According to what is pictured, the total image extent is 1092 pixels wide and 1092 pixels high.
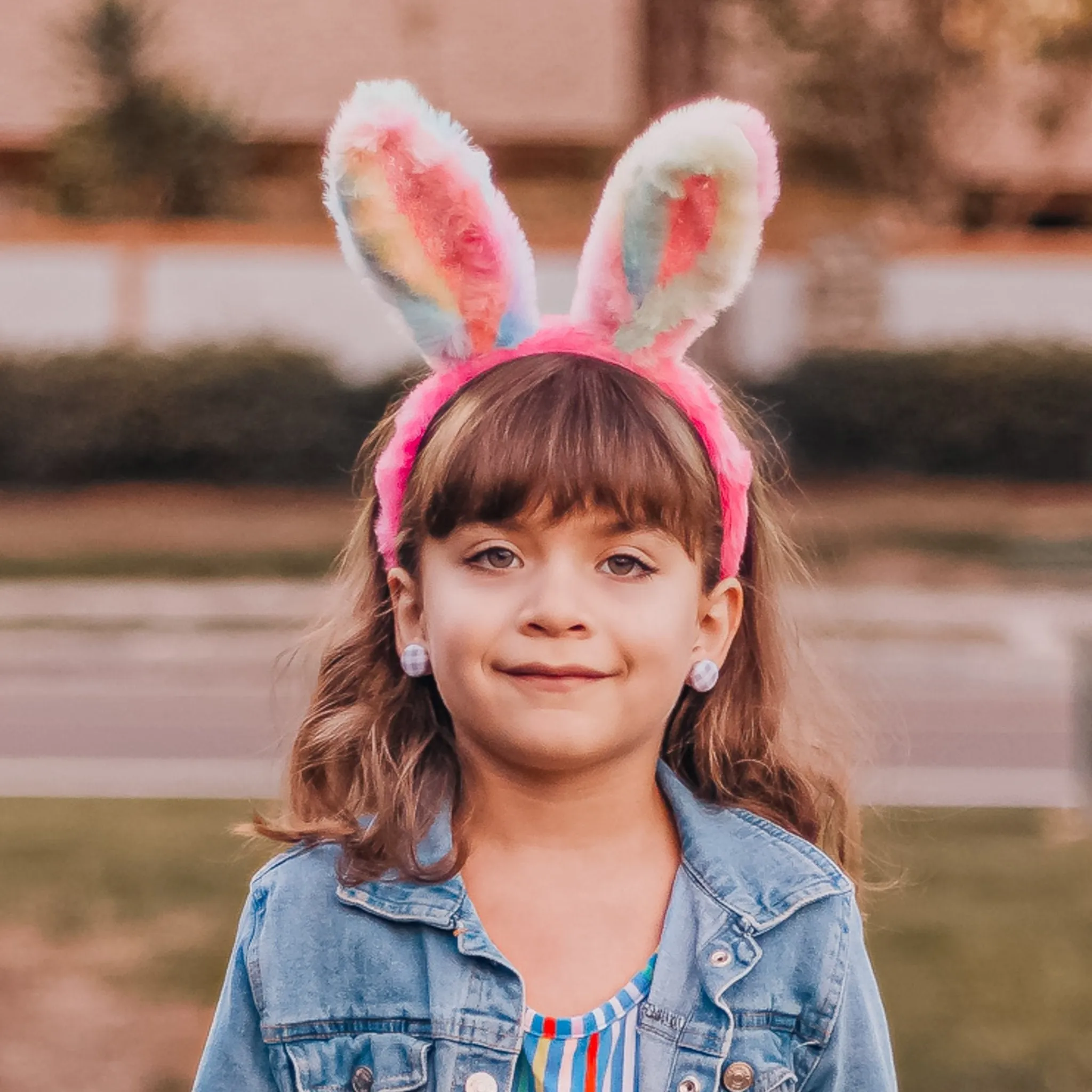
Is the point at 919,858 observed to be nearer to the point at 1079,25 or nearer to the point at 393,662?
the point at 393,662

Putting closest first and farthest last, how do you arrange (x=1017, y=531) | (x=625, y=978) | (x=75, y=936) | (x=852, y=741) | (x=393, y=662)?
(x=625, y=978) < (x=393, y=662) < (x=852, y=741) < (x=75, y=936) < (x=1017, y=531)

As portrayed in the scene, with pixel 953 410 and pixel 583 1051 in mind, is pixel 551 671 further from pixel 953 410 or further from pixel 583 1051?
pixel 953 410

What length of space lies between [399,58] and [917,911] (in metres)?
14.9

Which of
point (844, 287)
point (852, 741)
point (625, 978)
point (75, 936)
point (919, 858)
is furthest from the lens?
point (844, 287)

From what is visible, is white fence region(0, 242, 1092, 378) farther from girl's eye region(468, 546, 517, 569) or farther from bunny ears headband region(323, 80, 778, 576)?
girl's eye region(468, 546, 517, 569)

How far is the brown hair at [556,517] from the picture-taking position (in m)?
1.67

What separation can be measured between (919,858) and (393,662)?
3536 millimetres

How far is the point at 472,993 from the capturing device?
1666 millimetres

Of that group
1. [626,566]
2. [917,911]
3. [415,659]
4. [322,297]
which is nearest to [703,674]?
[626,566]

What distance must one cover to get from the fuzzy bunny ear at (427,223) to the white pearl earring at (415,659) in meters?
0.31

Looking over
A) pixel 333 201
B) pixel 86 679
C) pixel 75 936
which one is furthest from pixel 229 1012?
pixel 86 679

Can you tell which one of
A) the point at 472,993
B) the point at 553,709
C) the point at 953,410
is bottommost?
the point at 953,410

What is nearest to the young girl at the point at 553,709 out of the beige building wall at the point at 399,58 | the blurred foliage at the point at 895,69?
the blurred foliage at the point at 895,69

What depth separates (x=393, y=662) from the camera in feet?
6.44
